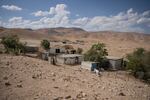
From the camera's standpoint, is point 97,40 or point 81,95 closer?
point 81,95

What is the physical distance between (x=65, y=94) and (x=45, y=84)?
2157 millimetres

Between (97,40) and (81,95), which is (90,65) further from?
(97,40)

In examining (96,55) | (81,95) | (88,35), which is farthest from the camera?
(88,35)

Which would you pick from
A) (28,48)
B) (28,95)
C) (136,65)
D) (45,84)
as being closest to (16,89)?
(28,95)

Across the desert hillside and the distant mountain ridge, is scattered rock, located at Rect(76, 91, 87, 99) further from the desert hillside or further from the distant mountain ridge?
→ the distant mountain ridge

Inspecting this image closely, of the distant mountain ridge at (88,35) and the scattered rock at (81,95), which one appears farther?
the distant mountain ridge at (88,35)

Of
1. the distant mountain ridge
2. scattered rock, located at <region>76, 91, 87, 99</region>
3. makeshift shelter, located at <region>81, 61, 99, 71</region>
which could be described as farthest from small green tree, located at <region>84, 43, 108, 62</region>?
the distant mountain ridge

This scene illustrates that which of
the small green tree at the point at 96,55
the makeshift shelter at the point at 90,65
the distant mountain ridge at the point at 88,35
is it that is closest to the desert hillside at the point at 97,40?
the distant mountain ridge at the point at 88,35

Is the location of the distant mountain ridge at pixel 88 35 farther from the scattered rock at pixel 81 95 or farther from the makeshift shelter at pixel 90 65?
the scattered rock at pixel 81 95

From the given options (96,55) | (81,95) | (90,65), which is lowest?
(81,95)

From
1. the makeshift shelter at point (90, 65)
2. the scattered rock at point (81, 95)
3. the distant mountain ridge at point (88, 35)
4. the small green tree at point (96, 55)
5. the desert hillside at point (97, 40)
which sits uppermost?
the distant mountain ridge at point (88, 35)

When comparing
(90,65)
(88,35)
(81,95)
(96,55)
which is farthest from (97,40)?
(81,95)

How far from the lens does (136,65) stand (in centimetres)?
2389

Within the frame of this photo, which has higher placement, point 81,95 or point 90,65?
point 90,65
